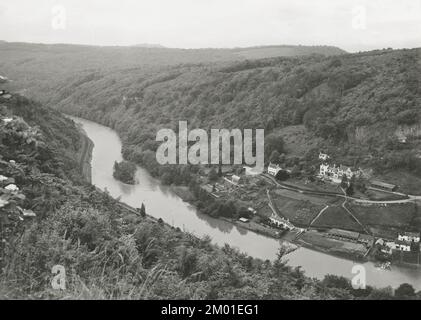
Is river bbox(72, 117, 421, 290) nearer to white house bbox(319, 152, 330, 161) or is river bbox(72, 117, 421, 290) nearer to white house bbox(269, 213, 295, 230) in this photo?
white house bbox(269, 213, 295, 230)

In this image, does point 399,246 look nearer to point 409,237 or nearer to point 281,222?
point 409,237

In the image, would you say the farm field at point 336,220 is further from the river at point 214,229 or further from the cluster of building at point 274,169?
the cluster of building at point 274,169

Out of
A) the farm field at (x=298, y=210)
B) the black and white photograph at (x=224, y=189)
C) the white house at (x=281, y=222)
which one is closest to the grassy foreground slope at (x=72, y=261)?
A: the black and white photograph at (x=224, y=189)

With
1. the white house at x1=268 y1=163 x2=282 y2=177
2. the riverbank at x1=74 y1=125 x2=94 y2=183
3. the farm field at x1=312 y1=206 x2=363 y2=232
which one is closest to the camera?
the farm field at x1=312 y1=206 x2=363 y2=232

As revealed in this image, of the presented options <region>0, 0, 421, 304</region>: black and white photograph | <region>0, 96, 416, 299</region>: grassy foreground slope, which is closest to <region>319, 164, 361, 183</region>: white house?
<region>0, 0, 421, 304</region>: black and white photograph

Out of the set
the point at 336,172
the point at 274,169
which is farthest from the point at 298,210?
the point at 274,169
